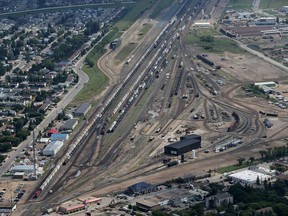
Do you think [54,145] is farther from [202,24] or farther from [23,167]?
[202,24]

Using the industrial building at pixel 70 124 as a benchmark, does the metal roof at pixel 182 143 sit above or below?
below

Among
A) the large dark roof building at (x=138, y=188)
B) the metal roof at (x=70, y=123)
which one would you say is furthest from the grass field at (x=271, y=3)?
the large dark roof building at (x=138, y=188)

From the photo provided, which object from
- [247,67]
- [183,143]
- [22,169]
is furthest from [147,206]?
[247,67]

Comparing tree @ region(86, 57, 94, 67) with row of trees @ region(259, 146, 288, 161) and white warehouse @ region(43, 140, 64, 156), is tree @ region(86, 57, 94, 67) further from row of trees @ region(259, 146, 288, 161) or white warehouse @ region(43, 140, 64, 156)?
row of trees @ region(259, 146, 288, 161)

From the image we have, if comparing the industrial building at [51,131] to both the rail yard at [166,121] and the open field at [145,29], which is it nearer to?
the rail yard at [166,121]

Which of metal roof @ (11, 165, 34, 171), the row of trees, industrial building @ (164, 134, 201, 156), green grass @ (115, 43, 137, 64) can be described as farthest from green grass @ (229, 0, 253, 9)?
metal roof @ (11, 165, 34, 171)

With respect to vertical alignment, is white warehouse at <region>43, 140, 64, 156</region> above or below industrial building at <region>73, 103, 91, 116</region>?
below
